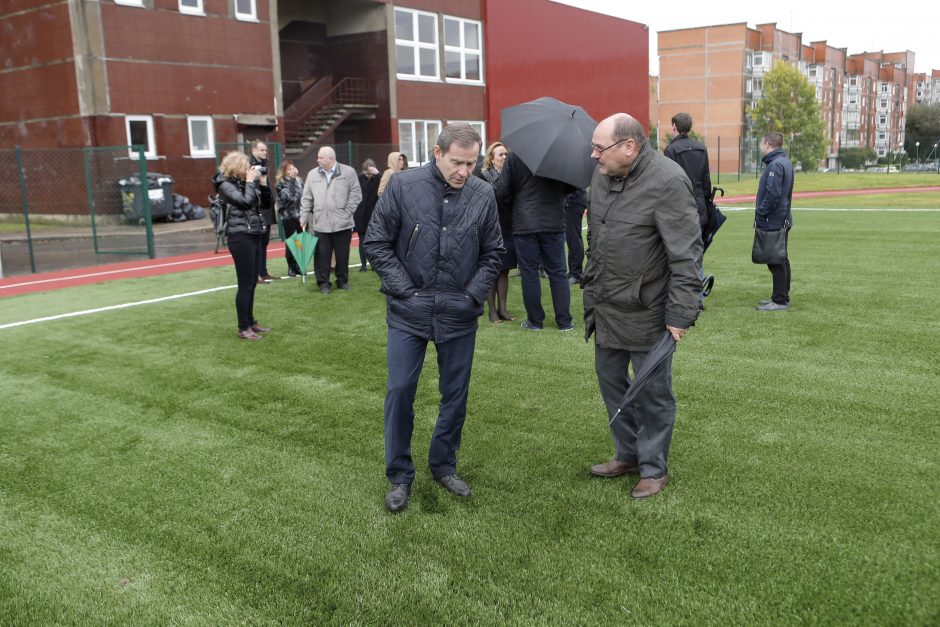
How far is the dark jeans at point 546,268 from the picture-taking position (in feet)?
25.9

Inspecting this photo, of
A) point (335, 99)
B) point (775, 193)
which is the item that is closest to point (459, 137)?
point (775, 193)

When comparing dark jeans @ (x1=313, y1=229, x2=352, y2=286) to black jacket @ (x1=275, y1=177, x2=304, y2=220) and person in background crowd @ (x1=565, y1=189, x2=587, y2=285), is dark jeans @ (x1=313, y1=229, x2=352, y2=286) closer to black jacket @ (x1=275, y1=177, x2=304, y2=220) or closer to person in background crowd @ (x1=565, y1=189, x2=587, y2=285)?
black jacket @ (x1=275, y1=177, x2=304, y2=220)

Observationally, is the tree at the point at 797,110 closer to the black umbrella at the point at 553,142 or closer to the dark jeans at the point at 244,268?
the black umbrella at the point at 553,142

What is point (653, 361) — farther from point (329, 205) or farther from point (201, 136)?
→ point (201, 136)

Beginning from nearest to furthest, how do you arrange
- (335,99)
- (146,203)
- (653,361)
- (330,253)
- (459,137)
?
(459,137)
(653,361)
(330,253)
(146,203)
(335,99)

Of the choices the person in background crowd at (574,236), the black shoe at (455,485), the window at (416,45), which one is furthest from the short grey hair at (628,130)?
the window at (416,45)

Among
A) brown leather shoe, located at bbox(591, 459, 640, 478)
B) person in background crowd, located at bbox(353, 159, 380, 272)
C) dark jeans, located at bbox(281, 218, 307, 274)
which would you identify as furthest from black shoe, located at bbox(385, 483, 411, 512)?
dark jeans, located at bbox(281, 218, 307, 274)

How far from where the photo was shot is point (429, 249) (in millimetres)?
3959

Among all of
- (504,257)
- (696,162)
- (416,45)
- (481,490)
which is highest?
(416,45)

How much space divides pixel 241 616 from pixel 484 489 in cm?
153

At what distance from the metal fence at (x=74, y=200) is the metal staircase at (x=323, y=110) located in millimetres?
5923

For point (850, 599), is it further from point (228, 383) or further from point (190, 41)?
point (190, 41)

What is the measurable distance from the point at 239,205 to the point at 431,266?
4.30 metres

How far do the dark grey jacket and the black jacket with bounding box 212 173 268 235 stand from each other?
4482 millimetres
